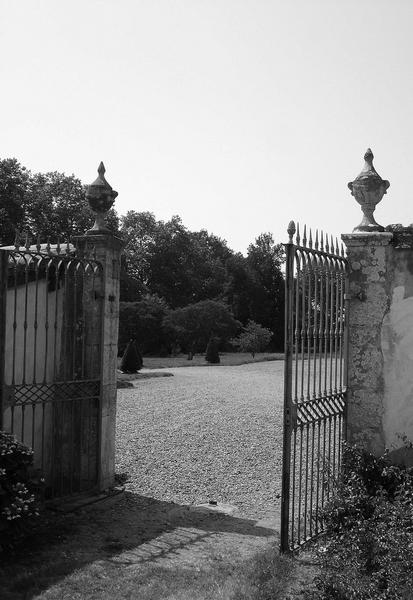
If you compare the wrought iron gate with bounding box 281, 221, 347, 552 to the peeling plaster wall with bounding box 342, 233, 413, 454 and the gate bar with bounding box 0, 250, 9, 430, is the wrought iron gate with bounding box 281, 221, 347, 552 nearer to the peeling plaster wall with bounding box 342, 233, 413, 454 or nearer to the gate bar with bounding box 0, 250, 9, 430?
the peeling plaster wall with bounding box 342, 233, 413, 454

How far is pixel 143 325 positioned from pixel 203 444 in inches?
1166


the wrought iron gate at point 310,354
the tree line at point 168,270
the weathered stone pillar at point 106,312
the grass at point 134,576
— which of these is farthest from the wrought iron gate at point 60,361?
the tree line at point 168,270

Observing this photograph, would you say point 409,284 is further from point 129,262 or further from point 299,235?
point 129,262

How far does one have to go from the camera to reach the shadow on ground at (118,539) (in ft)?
16.1

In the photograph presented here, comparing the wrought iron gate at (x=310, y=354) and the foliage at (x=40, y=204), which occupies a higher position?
the foliage at (x=40, y=204)

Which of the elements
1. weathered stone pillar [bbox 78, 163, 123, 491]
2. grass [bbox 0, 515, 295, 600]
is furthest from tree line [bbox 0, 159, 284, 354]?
grass [bbox 0, 515, 295, 600]

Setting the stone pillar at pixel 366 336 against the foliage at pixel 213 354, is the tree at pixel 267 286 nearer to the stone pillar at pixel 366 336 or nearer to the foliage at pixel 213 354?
the foliage at pixel 213 354

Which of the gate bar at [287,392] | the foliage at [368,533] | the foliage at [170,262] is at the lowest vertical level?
the foliage at [368,533]

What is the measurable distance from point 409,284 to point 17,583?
13.8 ft

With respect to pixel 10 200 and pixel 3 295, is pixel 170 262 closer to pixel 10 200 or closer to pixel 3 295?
pixel 10 200

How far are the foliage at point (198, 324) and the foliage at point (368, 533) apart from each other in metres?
33.9

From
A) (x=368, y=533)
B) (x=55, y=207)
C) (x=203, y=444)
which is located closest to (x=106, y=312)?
(x=368, y=533)

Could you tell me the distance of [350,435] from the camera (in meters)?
6.27

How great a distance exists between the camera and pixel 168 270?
189 feet
